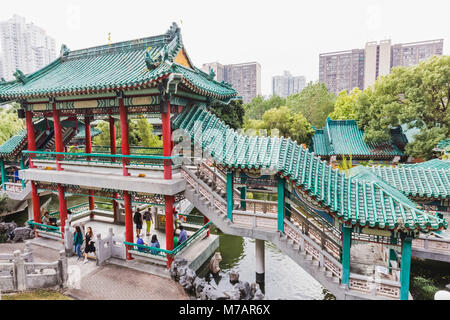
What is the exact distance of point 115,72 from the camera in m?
10.4

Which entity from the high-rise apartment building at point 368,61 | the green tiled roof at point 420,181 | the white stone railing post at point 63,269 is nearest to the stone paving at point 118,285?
the white stone railing post at point 63,269

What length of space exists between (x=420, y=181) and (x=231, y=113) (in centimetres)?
2588

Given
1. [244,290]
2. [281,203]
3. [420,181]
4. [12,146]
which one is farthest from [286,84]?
[244,290]

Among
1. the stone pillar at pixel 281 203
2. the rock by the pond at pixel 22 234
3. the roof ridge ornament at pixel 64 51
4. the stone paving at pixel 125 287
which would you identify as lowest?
Answer: the stone paving at pixel 125 287

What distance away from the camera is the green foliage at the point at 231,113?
1287 inches

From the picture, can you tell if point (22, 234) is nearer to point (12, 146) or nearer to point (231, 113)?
point (12, 146)

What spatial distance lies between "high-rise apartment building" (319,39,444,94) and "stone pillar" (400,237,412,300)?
7102 centimetres

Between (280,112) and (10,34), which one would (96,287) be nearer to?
(280,112)

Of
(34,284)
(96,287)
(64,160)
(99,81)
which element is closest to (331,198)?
(96,287)

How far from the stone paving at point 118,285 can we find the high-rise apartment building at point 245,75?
8244 cm

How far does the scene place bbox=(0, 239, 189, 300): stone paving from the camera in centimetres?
870

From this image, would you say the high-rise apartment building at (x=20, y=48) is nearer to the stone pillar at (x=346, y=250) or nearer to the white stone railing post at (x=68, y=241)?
the white stone railing post at (x=68, y=241)

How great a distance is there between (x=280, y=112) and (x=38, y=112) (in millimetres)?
23214

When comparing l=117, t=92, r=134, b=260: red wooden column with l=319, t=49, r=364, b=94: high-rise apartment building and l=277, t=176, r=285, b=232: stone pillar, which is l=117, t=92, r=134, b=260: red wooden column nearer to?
l=277, t=176, r=285, b=232: stone pillar
